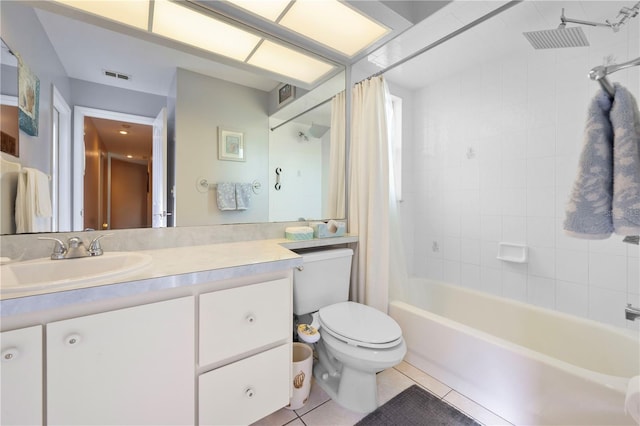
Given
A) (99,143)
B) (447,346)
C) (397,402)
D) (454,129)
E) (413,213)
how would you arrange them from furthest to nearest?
(413,213), (454,129), (447,346), (397,402), (99,143)

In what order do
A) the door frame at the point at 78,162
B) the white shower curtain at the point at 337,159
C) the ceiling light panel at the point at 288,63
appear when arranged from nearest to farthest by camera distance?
the door frame at the point at 78,162 < the ceiling light panel at the point at 288,63 < the white shower curtain at the point at 337,159

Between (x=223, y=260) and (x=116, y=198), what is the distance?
0.67 meters

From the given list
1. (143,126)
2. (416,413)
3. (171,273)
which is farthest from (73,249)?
(416,413)

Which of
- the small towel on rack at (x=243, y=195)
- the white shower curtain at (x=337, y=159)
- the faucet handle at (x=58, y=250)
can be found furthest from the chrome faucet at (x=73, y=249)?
the white shower curtain at (x=337, y=159)

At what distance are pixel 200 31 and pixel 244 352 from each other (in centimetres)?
167

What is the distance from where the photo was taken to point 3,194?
972 millimetres

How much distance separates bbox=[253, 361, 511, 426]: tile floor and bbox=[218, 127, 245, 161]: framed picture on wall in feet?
4.63

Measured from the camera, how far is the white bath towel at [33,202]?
1022mm

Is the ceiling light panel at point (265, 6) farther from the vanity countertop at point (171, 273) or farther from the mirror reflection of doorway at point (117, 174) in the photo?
the vanity countertop at point (171, 273)

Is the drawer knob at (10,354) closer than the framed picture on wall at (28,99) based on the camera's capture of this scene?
Yes

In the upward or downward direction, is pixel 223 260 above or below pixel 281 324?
above

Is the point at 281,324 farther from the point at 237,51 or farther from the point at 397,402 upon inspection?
the point at 237,51

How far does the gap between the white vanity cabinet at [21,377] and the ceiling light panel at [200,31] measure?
1.43 meters

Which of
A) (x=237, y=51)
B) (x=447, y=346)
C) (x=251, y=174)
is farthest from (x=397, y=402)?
(x=237, y=51)
